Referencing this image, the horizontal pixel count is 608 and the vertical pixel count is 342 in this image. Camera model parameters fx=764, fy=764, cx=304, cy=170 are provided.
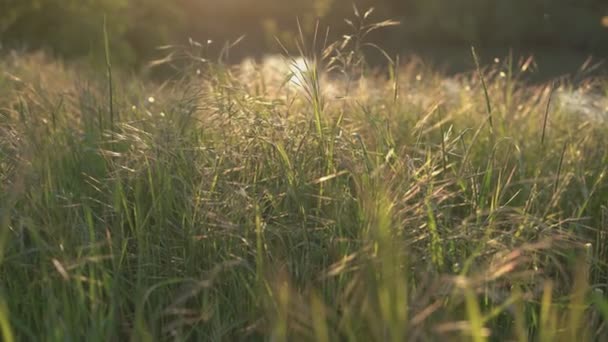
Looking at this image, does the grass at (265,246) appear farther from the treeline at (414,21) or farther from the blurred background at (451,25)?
the blurred background at (451,25)

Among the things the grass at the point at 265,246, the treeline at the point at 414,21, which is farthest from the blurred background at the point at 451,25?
the grass at the point at 265,246

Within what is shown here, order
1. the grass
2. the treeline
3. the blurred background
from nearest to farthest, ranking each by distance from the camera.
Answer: the grass → the treeline → the blurred background

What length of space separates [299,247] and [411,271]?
27 centimetres

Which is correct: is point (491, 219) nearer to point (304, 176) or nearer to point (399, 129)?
point (304, 176)

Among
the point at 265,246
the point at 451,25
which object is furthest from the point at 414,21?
the point at 265,246

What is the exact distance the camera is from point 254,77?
317cm

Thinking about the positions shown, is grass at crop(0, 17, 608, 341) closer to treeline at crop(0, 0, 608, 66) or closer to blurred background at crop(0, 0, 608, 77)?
treeline at crop(0, 0, 608, 66)

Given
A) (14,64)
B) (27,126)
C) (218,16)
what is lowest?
(218,16)

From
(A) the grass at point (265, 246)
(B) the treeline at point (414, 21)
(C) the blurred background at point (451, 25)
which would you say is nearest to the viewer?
(A) the grass at point (265, 246)

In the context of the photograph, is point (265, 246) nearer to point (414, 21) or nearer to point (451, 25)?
point (451, 25)

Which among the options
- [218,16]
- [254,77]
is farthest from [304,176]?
[218,16]

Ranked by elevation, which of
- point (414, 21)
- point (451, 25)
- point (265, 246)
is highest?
point (265, 246)

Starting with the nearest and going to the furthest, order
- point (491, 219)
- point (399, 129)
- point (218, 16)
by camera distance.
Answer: point (491, 219) → point (399, 129) → point (218, 16)

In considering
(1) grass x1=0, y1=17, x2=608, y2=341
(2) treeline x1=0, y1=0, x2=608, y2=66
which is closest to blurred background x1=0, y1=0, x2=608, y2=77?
(2) treeline x1=0, y1=0, x2=608, y2=66
